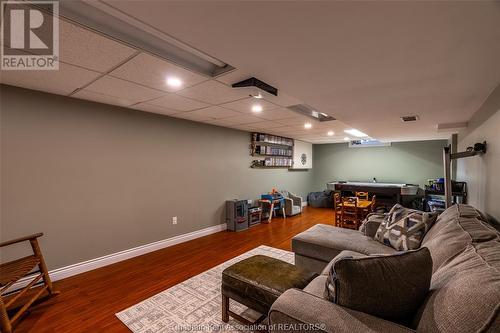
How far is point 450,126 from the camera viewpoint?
3.71m

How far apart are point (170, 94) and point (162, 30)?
4.46 ft

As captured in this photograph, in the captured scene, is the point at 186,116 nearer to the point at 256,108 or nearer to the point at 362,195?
the point at 256,108

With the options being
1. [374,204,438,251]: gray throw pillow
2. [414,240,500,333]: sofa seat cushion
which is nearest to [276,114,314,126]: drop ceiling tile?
[374,204,438,251]: gray throw pillow

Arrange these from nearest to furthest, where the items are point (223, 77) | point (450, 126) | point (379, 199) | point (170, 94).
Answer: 1. point (223, 77)
2. point (170, 94)
3. point (450, 126)
4. point (379, 199)

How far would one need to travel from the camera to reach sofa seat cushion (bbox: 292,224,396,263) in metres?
2.21

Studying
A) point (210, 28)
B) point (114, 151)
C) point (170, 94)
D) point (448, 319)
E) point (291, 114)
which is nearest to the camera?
point (448, 319)

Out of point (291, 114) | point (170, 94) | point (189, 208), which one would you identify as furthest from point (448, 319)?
point (189, 208)

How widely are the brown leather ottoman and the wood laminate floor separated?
40.0 inches

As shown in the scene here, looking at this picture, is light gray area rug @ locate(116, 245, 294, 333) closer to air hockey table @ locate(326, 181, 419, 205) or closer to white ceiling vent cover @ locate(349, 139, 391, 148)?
air hockey table @ locate(326, 181, 419, 205)

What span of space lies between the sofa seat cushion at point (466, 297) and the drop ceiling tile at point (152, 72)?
2.13 meters

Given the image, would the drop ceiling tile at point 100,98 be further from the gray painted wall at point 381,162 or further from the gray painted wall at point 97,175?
the gray painted wall at point 381,162

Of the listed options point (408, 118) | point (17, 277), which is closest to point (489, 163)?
point (408, 118)

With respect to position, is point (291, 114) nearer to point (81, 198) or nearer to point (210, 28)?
point (210, 28)

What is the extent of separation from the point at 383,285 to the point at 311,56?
1370 mm
